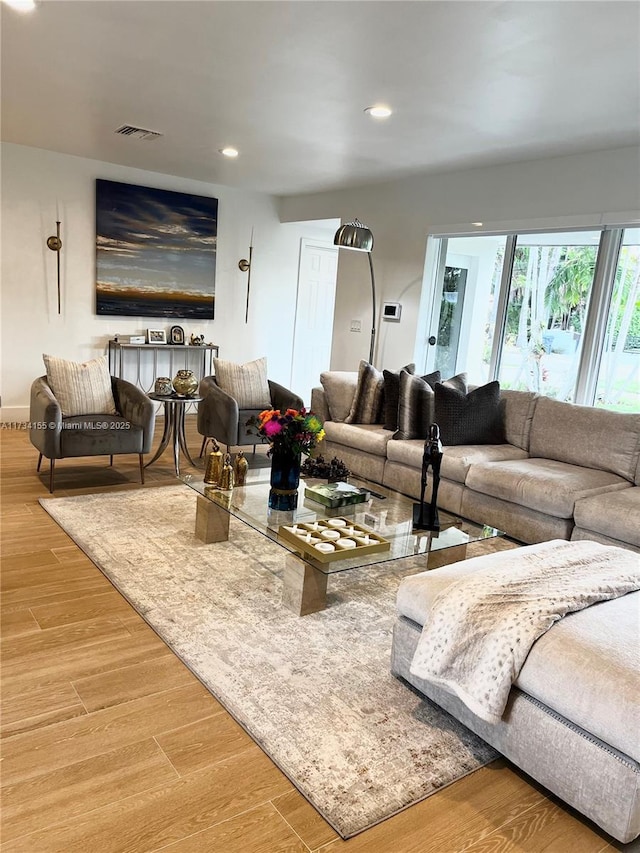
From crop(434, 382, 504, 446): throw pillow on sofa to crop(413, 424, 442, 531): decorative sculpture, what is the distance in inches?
50.2

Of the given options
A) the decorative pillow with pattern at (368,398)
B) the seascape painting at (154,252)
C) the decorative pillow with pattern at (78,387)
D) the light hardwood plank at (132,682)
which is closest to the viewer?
the light hardwood plank at (132,682)

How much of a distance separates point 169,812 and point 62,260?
5648 millimetres

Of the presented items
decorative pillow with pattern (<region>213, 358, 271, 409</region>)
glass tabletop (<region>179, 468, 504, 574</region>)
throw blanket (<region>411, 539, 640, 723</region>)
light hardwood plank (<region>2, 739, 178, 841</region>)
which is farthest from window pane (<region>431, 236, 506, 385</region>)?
light hardwood plank (<region>2, 739, 178, 841</region>)

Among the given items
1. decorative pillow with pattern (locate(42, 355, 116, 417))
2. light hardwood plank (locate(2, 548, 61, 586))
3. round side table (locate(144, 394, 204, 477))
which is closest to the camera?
light hardwood plank (locate(2, 548, 61, 586))

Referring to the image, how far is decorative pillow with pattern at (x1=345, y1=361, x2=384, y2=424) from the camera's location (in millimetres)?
5137

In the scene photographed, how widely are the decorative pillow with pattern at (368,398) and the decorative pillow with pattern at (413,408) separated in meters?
0.45

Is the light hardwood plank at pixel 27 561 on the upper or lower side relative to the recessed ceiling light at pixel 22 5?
lower

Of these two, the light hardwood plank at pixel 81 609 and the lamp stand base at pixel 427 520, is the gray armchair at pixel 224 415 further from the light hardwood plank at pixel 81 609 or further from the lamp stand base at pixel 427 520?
the light hardwood plank at pixel 81 609

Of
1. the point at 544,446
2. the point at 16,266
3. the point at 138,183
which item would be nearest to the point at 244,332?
the point at 138,183

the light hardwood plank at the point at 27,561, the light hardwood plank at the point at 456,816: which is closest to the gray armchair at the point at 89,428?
the light hardwood plank at the point at 27,561

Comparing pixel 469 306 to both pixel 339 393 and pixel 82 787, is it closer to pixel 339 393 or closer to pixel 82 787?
pixel 339 393

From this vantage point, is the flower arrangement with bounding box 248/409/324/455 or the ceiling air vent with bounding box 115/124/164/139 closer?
the flower arrangement with bounding box 248/409/324/455

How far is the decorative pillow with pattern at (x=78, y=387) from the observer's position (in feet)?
14.8

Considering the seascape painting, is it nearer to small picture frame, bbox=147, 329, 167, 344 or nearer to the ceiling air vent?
small picture frame, bbox=147, 329, 167, 344
